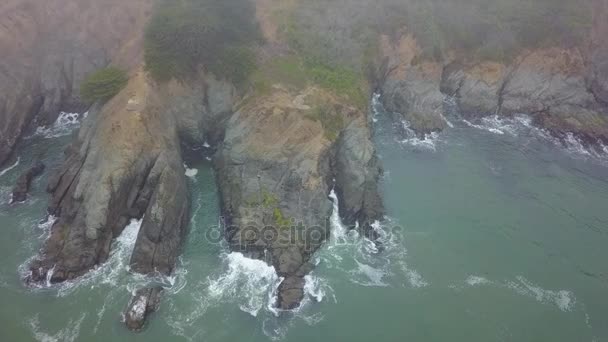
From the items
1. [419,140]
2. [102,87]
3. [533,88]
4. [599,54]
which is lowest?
[419,140]

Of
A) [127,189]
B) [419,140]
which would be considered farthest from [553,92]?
[127,189]

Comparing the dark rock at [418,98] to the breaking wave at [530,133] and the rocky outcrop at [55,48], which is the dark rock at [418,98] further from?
the rocky outcrop at [55,48]

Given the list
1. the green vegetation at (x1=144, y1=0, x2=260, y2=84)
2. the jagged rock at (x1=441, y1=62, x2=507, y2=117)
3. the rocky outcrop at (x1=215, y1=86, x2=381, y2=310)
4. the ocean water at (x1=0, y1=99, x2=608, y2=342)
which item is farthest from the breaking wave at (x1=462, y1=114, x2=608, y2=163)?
the green vegetation at (x1=144, y1=0, x2=260, y2=84)

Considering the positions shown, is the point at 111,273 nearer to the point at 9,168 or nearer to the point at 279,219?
the point at 279,219

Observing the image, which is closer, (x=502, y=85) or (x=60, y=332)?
(x=60, y=332)

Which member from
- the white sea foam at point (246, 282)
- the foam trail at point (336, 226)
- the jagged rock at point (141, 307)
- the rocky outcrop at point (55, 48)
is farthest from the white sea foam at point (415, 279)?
the rocky outcrop at point (55, 48)

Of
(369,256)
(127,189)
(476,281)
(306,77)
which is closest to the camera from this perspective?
(476,281)

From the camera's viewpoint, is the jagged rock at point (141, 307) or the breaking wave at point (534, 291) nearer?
the jagged rock at point (141, 307)
